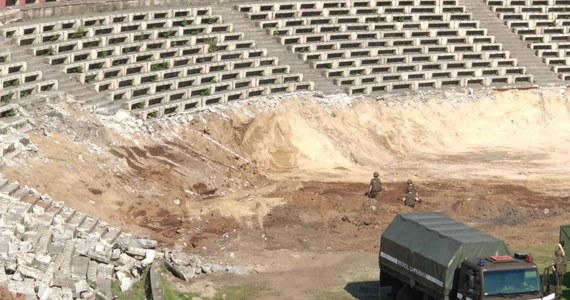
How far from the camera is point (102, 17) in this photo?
1987 inches

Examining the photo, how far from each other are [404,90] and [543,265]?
1991 cm

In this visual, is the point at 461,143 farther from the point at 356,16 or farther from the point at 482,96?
the point at 356,16

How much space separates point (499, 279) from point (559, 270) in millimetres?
3750

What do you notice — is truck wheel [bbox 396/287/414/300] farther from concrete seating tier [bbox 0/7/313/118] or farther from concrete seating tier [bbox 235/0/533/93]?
concrete seating tier [bbox 235/0/533/93]

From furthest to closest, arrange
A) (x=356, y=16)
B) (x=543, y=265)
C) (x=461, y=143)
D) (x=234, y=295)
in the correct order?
(x=356, y=16) → (x=461, y=143) → (x=543, y=265) → (x=234, y=295)

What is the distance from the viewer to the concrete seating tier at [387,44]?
184 ft

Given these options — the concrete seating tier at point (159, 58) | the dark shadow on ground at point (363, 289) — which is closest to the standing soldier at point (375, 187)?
the concrete seating tier at point (159, 58)

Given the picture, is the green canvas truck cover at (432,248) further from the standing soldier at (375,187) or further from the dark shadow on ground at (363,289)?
the standing soldier at (375,187)

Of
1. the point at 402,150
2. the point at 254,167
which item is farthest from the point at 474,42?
the point at 254,167

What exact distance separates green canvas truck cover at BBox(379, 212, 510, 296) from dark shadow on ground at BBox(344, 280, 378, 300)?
1321mm

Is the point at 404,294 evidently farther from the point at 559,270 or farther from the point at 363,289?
the point at 559,270

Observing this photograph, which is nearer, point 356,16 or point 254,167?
point 254,167

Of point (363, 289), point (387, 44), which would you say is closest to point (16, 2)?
point (387, 44)

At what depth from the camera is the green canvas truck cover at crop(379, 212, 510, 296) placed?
3002 centimetres
